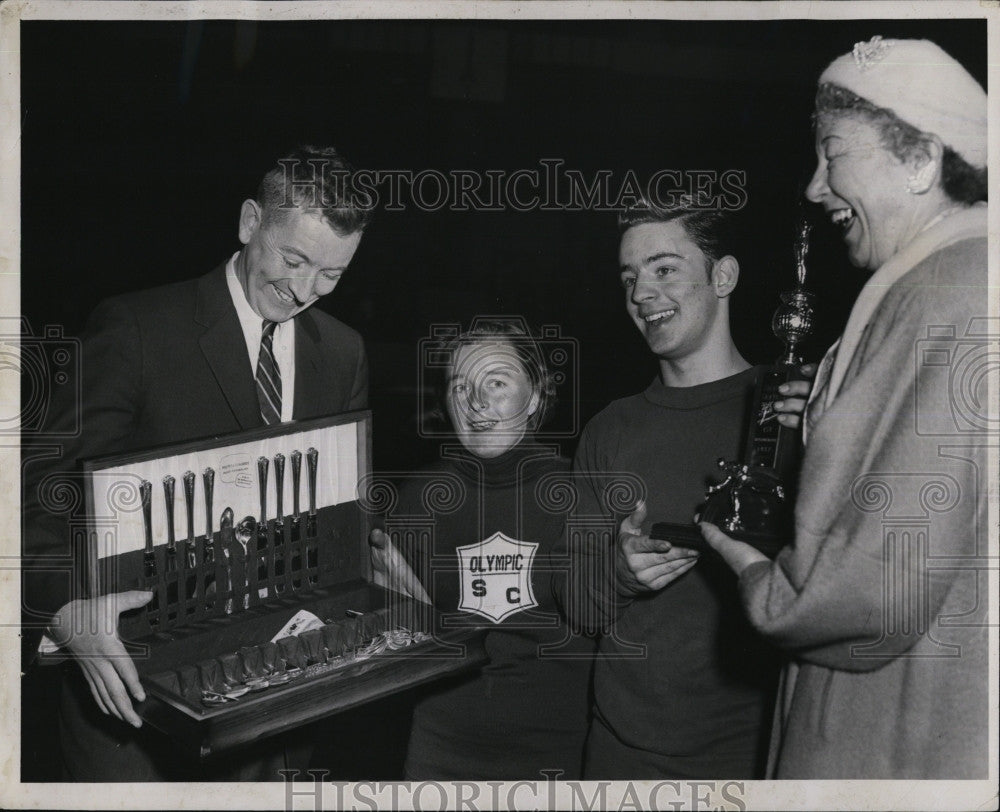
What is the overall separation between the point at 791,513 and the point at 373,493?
929 millimetres

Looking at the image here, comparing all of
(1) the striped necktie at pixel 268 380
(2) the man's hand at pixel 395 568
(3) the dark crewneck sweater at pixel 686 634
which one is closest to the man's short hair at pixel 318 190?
(1) the striped necktie at pixel 268 380

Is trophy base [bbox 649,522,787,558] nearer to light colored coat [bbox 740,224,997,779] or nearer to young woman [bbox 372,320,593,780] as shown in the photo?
light colored coat [bbox 740,224,997,779]

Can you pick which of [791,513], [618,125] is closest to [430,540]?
[791,513]

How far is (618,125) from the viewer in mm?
2375

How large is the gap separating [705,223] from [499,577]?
3.04 ft

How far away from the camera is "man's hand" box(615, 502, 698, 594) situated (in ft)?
7.21

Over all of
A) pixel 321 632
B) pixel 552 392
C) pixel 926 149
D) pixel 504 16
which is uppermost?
pixel 504 16

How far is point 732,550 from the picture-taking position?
2.04 m

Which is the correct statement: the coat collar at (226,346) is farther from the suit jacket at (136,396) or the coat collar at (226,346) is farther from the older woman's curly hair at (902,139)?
the older woman's curly hair at (902,139)

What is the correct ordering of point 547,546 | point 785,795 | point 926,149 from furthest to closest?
point 547,546 → point 785,795 → point 926,149

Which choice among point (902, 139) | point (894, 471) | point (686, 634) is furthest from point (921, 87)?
point (686, 634)

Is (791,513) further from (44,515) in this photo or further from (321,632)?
(44,515)

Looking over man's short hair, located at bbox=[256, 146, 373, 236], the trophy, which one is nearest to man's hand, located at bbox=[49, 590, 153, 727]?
man's short hair, located at bbox=[256, 146, 373, 236]

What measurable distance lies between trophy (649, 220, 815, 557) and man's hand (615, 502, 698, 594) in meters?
0.03
